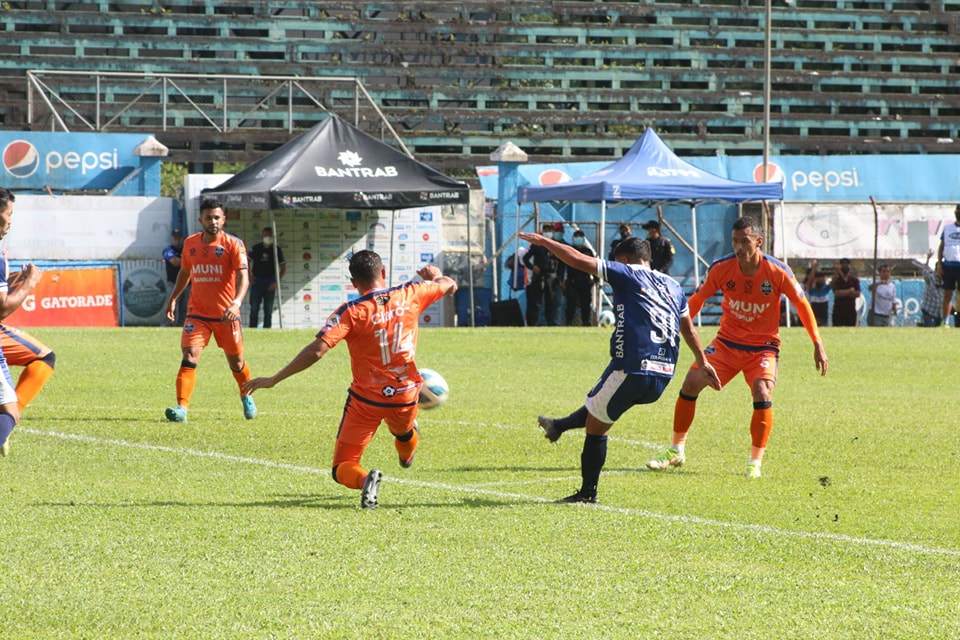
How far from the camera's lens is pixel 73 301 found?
24.8 m

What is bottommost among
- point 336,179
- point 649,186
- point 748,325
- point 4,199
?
point 748,325

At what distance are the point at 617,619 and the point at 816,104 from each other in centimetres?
3539

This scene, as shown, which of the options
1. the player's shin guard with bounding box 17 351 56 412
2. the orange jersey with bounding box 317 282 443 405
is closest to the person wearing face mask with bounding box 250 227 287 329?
the player's shin guard with bounding box 17 351 56 412

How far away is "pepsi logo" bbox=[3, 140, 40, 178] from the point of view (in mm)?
26500

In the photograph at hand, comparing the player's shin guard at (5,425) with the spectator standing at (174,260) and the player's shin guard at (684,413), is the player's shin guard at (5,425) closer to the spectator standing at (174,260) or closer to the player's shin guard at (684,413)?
the player's shin guard at (684,413)

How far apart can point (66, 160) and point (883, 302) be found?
664 inches

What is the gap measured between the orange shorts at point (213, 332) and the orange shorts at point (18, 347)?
8.87ft

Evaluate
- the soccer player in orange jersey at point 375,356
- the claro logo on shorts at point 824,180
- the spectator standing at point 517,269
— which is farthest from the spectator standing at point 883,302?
the soccer player in orange jersey at point 375,356

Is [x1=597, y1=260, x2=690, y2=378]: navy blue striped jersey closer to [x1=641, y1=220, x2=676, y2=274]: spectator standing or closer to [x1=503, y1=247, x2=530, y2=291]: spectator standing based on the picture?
[x1=641, y1=220, x2=676, y2=274]: spectator standing

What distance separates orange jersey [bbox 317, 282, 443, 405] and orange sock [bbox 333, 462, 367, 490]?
435 mm

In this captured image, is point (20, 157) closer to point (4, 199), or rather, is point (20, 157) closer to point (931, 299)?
point (931, 299)

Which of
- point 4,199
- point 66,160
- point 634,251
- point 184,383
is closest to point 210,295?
point 184,383

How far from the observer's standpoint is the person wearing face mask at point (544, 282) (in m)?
25.1

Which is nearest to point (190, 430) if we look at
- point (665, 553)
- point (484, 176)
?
point (665, 553)
